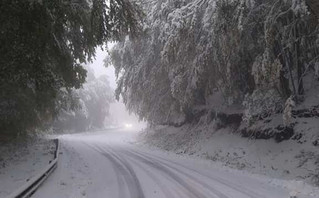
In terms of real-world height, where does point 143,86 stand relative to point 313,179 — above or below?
above

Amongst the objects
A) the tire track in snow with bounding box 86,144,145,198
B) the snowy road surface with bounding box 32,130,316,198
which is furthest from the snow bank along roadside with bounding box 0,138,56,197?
the tire track in snow with bounding box 86,144,145,198

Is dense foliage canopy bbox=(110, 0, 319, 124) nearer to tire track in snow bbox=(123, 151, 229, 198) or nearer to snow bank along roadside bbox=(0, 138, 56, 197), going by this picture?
tire track in snow bbox=(123, 151, 229, 198)

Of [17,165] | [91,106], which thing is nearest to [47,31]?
[17,165]

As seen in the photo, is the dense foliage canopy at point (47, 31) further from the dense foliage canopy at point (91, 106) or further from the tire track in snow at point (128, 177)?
the dense foliage canopy at point (91, 106)

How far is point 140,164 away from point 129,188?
641cm

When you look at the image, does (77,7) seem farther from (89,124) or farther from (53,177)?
(89,124)

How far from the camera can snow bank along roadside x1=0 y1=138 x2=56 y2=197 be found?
1208 cm

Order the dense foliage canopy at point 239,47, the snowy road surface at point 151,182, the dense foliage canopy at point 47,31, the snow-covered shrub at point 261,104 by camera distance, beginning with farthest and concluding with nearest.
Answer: the snow-covered shrub at point 261,104 → the dense foliage canopy at point 239,47 → the snowy road surface at point 151,182 → the dense foliage canopy at point 47,31

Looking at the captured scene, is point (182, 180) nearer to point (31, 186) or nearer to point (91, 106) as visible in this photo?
point (31, 186)

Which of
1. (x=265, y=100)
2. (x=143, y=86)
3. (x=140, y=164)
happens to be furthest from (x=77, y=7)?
(x=143, y=86)

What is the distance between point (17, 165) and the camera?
16297 millimetres

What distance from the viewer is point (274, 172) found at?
15.0 m

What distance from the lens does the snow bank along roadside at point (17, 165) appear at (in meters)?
12.1

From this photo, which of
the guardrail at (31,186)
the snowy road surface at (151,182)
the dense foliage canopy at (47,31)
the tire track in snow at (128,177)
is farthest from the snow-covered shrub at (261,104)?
the guardrail at (31,186)
